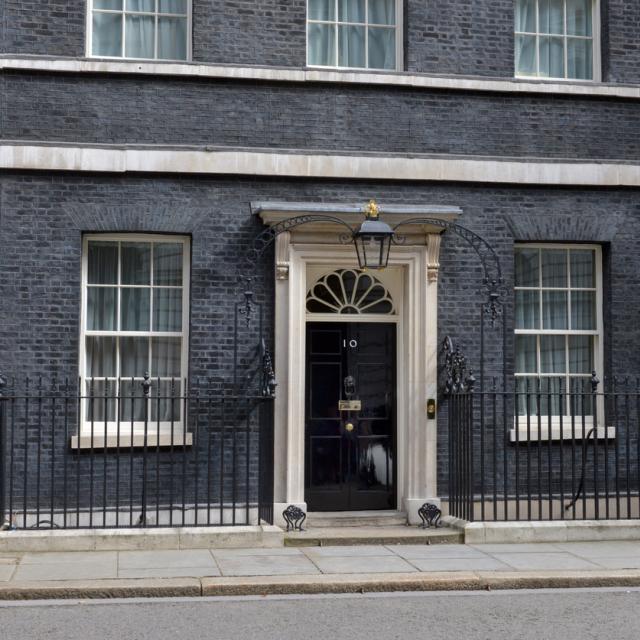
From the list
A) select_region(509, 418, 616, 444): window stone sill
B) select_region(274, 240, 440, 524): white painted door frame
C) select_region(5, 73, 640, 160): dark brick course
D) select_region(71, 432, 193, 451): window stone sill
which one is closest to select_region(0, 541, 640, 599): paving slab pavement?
select_region(274, 240, 440, 524): white painted door frame

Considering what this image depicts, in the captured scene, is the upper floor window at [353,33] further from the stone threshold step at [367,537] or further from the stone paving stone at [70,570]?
the stone paving stone at [70,570]

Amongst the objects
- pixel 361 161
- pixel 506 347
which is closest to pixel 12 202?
pixel 361 161

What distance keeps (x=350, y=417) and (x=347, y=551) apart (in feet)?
6.63

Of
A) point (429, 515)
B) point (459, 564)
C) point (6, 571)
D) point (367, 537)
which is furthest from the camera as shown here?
point (429, 515)

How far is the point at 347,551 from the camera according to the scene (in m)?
10.7

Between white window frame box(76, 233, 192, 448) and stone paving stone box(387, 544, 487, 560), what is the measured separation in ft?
8.13

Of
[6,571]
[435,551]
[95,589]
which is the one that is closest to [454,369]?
[435,551]

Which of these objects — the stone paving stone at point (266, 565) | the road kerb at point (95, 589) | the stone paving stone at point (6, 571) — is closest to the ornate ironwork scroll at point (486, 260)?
the stone paving stone at point (266, 565)

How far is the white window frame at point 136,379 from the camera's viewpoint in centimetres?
1162

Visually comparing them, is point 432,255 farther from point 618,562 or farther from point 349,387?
point 618,562

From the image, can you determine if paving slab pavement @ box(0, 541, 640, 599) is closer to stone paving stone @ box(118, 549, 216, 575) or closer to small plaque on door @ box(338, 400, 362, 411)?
stone paving stone @ box(118, 549, 216, 575)

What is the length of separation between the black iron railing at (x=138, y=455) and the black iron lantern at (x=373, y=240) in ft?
5.83

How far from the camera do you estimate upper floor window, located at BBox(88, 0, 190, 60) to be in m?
12.2

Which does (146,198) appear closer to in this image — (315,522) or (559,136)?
(315,522)
